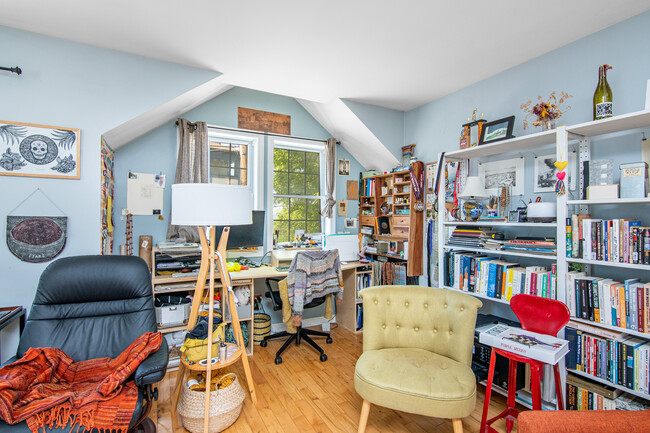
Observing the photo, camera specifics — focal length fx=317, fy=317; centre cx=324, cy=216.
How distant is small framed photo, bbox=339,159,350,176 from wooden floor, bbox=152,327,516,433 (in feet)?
7.60

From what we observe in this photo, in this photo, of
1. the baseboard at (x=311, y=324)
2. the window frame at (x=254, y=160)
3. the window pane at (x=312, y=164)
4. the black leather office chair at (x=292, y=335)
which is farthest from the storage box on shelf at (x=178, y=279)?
the window pane at (x=312, y=164)

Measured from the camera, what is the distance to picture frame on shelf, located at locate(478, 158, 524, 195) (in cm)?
271

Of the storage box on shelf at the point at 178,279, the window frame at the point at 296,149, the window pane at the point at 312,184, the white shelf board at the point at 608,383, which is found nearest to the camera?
the white shelf board at the point at 608,383

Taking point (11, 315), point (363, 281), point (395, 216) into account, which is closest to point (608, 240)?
point (395, 216)

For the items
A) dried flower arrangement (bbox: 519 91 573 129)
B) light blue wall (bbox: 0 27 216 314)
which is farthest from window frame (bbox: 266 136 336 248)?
dried flower arrangement (bbox: 519 91 573 129)

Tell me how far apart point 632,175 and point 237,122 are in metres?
3.44

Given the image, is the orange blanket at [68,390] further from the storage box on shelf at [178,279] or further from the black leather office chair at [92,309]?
the storage box on shelf at [178,279]

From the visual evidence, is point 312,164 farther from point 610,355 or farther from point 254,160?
point 610,355

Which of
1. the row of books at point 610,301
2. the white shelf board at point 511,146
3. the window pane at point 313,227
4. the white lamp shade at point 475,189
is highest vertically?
the white shelf board at point 511,146

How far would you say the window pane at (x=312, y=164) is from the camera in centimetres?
425

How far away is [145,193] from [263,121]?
153 centimetres

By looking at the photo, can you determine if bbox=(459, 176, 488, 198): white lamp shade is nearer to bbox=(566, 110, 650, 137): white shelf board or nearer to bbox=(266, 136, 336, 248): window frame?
bbox=(566, 110, 650, 137): white shelf board

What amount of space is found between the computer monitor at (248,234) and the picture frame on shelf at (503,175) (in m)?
2.29

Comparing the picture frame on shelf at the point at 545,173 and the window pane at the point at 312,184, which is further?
the window pane at the point at 312,184
